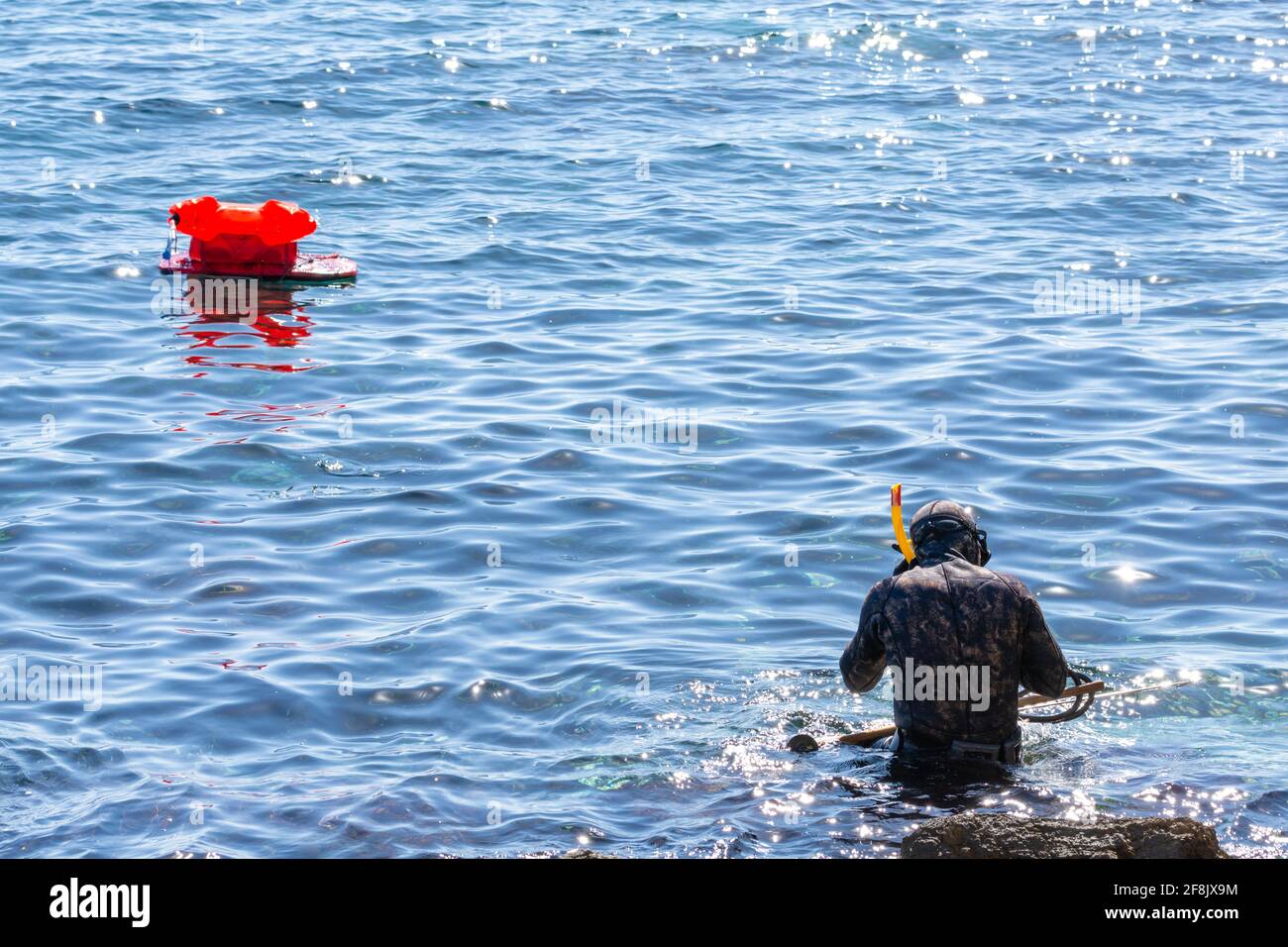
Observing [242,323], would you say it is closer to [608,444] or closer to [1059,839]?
[608,444]

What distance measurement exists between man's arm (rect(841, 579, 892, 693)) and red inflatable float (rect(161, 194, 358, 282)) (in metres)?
11.0

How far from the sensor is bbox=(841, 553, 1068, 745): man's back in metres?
8.23

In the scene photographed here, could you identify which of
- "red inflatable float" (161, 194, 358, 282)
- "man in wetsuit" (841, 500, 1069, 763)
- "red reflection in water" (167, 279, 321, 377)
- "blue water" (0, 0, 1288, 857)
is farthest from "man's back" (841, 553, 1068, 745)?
"red inflatable float" (161, 194, 358, 282)

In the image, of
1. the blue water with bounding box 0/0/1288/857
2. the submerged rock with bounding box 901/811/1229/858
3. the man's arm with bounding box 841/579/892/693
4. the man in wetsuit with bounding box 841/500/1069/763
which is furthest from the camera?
the blue water with bounding box 0/0/1288/857

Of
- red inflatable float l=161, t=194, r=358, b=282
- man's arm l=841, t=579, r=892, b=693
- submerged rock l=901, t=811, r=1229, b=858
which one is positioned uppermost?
red inflatable float l=161, t=194, r=358, b=282

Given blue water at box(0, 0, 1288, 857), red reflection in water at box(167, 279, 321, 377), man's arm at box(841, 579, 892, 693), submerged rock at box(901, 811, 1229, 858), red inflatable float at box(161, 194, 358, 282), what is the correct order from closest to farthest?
submerged rock at box(901, 811, 1229, 858), man's arm at box(841, 579, 892, 693), blue water at box(0, 0, 1288, 857), red reflection in water at box(167, 279, 321, 377), red inflatable float at box(161, 194, 358, 282)

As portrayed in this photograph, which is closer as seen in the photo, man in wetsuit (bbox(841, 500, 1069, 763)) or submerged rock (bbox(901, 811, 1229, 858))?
submerged rock (bbox(901, 811, 1229, 858))

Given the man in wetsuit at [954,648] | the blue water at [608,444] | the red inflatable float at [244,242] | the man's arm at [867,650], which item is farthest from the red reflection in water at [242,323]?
the man in wetsuit at [954,648]

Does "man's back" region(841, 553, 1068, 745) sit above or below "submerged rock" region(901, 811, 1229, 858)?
above

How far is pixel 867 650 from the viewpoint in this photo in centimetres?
846

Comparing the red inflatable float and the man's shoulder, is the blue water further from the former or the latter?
the man's shoulder
